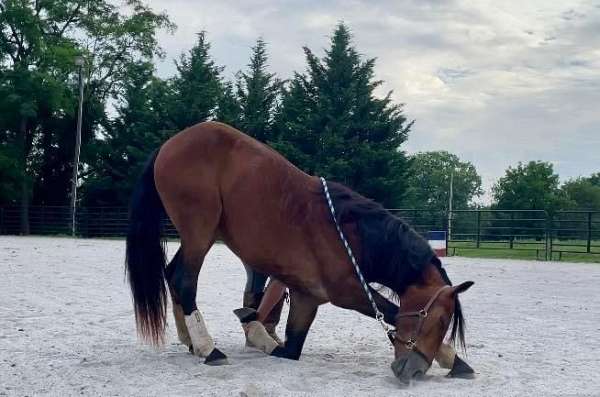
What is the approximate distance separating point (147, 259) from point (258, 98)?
93.1 feet

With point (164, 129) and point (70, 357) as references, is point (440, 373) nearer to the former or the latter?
point (70, 357)

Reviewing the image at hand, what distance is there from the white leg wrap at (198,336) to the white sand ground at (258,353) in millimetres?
89

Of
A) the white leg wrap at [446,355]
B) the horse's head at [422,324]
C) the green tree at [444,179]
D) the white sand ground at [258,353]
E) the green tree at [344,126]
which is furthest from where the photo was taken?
the green tree at [444,179]

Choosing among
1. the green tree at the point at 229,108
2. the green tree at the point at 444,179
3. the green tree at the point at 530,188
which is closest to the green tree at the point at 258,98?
the green tree at the point at 229,108

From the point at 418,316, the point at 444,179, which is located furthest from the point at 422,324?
the point at 444,179

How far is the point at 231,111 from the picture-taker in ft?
104

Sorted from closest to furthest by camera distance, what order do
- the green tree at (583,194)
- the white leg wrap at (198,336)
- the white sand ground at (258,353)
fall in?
the white sand ground at (258,353)
the white leg wrap at (198,336)
the green tree at (583,194)

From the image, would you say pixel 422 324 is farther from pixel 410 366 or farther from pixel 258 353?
pixel 258 353

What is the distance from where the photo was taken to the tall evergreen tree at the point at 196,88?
30.6 meters

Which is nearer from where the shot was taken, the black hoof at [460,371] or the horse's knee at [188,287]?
the black hoof at [460,371]

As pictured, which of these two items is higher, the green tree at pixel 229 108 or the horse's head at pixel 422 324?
the green tree at pixel 229 108

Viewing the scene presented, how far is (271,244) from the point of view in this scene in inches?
163

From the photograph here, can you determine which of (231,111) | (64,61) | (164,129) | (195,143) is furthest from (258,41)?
(195,143)

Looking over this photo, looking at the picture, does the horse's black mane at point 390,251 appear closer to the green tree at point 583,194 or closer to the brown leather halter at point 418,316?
the brown leather halter at point 418,316
